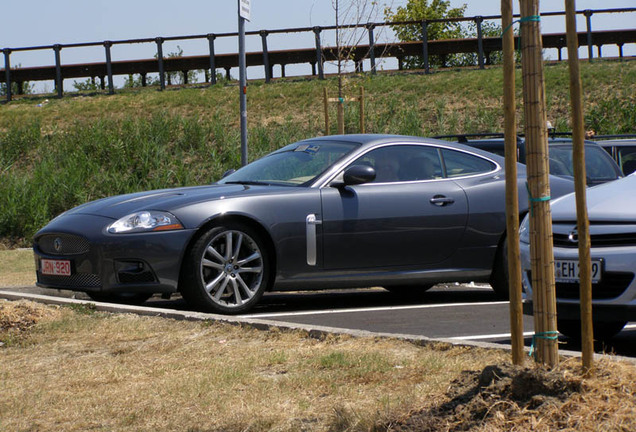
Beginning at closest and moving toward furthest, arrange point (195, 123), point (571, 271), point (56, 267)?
1. point (571, 271)
2. point (56, 267)
3. point (195, 123)

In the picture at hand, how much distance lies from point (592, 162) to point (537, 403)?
296 inches

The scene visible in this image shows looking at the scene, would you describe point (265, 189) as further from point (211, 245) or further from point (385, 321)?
point (385, 321)

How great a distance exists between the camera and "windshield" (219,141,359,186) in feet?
28.0

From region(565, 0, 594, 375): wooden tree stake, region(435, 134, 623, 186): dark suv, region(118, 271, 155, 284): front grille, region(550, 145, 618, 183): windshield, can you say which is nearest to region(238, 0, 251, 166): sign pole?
region(435, 134, 623, 186): dark suv

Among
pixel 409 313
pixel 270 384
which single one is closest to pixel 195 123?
pixel 409 313

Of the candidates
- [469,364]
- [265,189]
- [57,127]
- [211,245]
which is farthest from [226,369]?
[57,127]

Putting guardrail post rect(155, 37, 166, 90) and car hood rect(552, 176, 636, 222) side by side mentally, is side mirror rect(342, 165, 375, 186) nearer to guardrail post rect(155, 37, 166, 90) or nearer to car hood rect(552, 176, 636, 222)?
car hood rect(552, 176, 636, 222)

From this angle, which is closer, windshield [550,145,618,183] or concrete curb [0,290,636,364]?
concrete curb [0,290,636,364]

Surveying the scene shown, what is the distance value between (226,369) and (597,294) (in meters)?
2.20

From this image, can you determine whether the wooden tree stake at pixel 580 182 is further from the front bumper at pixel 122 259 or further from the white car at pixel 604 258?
the front bumper at pixel 122 259

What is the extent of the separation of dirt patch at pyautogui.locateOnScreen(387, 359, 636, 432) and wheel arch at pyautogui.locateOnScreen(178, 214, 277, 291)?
13.5 ft

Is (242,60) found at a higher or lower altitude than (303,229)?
higher

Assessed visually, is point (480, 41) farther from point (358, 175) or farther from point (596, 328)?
point (596, 328)

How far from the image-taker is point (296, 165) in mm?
8750
